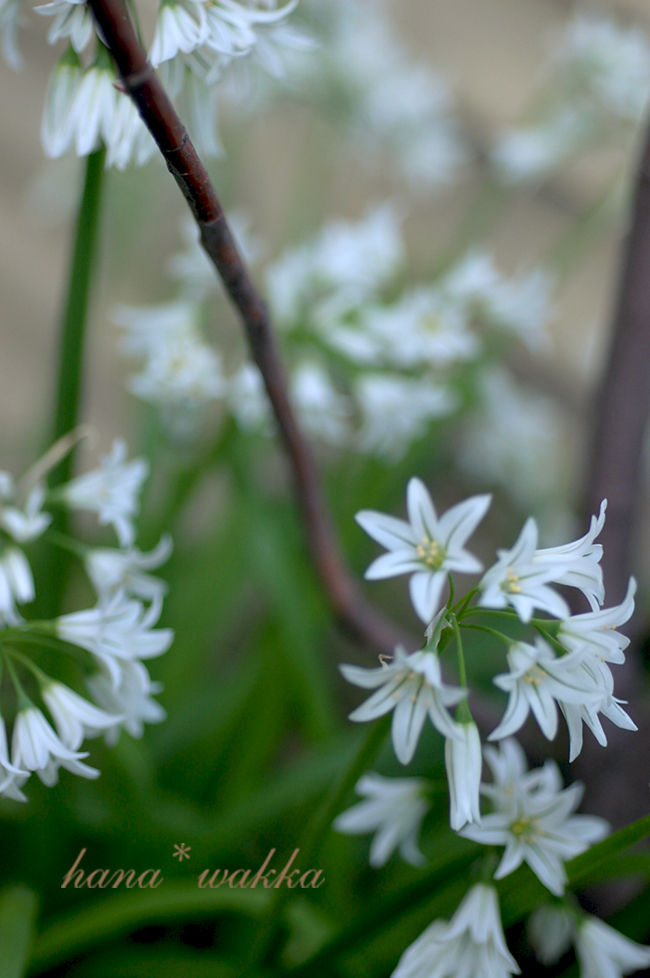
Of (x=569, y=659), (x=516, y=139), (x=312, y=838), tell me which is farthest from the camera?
(x=516, y=139)

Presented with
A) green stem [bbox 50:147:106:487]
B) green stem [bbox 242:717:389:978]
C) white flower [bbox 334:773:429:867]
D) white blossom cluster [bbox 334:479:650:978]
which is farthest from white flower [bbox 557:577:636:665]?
green stem [bbox 50:147:106:487]

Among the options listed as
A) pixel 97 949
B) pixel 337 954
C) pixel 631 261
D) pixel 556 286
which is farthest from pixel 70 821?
pixel 556 286

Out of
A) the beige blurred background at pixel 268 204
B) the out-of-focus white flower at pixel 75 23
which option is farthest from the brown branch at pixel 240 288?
the beige blurred background at pixel 268 204

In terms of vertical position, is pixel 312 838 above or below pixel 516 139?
below

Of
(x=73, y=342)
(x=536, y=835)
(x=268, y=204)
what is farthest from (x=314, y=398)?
(x=268, y=204)

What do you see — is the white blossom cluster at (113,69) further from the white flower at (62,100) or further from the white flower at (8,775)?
the white flower at (8,775)

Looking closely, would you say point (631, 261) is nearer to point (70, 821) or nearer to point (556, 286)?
point (556, 286)
